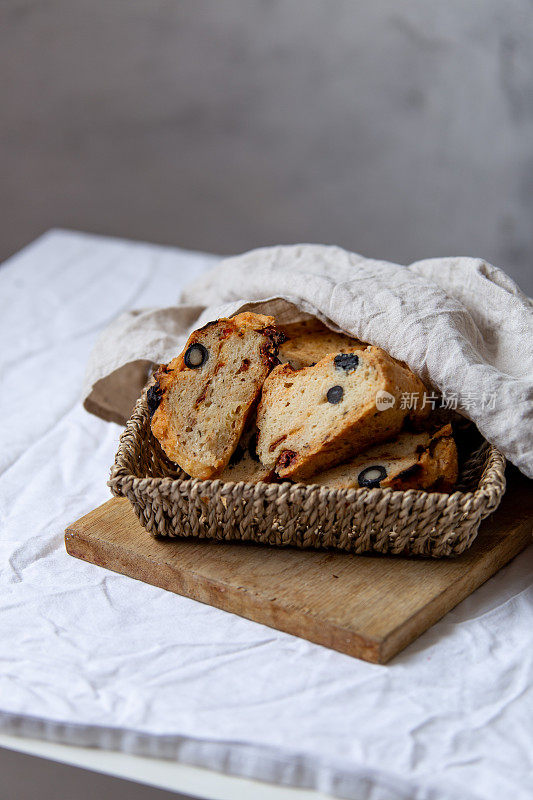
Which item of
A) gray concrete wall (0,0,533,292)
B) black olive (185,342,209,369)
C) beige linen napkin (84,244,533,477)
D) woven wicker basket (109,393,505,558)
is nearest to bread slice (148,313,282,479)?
black olive (185,342,209,369)

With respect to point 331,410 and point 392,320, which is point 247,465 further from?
point 392,320

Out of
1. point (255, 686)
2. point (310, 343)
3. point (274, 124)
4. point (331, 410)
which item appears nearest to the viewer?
point (255, 686)

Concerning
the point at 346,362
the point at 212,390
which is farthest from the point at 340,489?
the point at 212,390

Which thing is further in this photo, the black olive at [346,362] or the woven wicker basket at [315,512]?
the black olive at [346,362]

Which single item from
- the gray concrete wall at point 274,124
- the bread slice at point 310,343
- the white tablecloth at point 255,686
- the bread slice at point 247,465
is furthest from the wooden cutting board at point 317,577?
the gray concrete wall at point 274,124

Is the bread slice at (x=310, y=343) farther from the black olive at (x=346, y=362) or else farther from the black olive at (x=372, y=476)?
the black olive at (x=372, y=476)

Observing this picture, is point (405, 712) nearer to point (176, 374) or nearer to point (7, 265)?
point (176, 374)

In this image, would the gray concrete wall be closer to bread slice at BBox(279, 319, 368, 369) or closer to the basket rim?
bread slice at BBox(279, 319, 368, 369)
